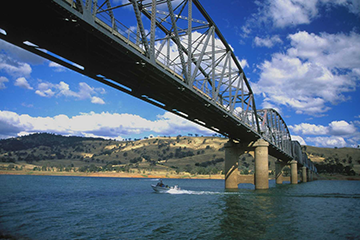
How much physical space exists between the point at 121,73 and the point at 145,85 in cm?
325

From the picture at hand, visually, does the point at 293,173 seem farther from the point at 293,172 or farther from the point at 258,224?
the point at 258,224

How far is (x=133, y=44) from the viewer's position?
19.9 m

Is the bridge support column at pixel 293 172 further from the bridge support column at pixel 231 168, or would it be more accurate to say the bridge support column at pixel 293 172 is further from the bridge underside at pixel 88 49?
the bridge underside at pixel 88 49

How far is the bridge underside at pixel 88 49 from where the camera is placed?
1577 cm

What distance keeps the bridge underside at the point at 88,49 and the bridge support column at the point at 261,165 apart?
30.0 m

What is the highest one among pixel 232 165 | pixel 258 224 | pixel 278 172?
pixel 232 165

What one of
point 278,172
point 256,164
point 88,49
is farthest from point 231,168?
point 278,172

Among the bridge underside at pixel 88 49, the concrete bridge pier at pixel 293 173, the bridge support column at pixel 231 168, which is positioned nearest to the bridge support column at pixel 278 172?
the concrete bridge pier at pixel 293 173

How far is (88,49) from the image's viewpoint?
19797mm

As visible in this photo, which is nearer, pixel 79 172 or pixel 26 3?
pixel 26 3

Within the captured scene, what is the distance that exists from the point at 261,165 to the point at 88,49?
149ft

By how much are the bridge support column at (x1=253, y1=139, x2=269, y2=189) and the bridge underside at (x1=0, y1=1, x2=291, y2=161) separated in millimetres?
29971

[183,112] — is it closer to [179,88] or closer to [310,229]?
[179,88]

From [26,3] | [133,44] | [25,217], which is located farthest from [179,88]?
[25,217]
